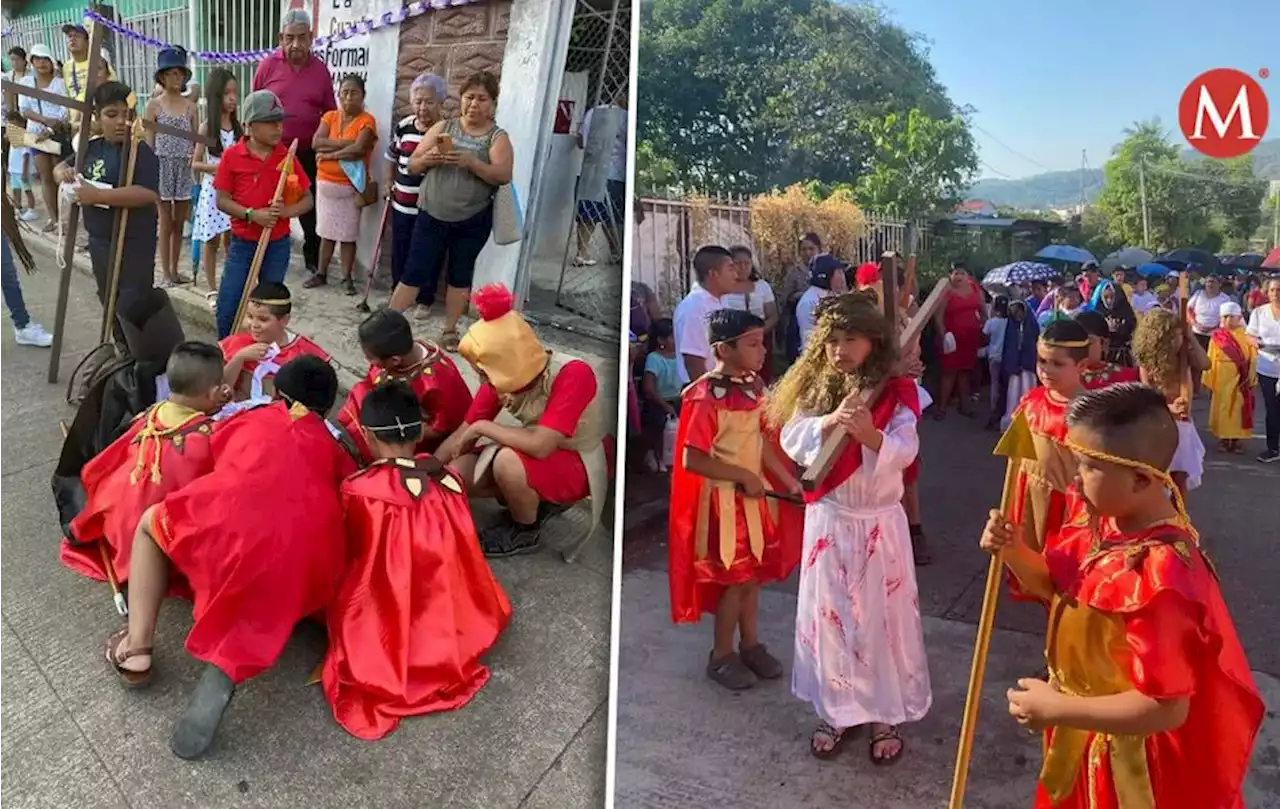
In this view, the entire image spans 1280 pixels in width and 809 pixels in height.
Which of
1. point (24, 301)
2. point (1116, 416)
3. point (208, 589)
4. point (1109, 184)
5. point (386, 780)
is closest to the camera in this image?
point (1116, 416)

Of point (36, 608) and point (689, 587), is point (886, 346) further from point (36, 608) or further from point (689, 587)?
point (36, 608)

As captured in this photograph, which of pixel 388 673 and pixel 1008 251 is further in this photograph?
pixel 388 673

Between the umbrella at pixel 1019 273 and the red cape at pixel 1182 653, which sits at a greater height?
the umbrella at pixel 1019 273

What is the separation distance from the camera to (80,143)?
275 centimetres

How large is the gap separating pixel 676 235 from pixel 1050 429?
2.01 feet

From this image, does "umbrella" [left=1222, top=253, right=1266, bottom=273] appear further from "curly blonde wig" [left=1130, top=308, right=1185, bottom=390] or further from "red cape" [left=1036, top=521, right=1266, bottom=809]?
"red cape" [left=1036, top=521, right=1266, bottom=809]

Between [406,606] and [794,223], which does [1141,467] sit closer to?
[794,223]

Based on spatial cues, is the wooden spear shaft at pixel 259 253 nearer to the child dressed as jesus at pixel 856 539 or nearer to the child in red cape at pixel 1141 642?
the child dressed as jesus at pixel 856 539

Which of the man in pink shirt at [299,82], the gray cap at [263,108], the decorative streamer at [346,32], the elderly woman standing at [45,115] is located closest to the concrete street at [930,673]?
the decorative streamer at [346,32]

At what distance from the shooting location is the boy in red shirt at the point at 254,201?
2.35 meters

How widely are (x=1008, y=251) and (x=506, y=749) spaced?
44.7 inches

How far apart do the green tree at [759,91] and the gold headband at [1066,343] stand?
371 mm

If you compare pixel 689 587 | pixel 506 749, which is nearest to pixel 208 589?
pixel 506 749

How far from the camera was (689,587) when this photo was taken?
5.32 feet
